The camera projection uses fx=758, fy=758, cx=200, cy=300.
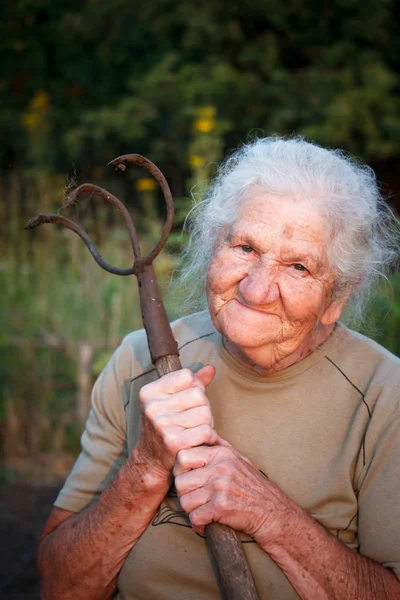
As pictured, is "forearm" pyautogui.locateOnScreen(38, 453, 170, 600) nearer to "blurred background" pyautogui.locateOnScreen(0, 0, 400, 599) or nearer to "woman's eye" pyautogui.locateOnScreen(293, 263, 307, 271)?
"woman's eye" pyautogui.locateOnScreen(293, 263, 307, 271)

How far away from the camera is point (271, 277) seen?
71.7 inches

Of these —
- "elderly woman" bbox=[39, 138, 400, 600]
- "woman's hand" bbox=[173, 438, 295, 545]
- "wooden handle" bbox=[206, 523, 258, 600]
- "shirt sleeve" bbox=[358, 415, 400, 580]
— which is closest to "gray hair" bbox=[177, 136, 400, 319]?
"elderly woman" bbox=[39, 138, 400, 600]

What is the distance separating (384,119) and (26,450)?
401 cm

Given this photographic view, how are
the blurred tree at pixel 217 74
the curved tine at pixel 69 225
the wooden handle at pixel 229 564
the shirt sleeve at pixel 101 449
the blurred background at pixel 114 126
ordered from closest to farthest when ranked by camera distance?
the wooden handle at pixel 229 564
the curved tine at pixel 69 225
the shirt sleeve at pixel 101 449
the blurred background at pixel 114 126
the blurred tree at pixel 217 74

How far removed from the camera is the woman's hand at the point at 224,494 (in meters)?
1.72

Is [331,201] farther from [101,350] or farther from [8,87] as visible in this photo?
[8,87]

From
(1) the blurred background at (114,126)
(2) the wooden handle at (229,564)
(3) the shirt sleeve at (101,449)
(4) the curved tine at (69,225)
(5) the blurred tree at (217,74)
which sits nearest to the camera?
(2) the wooden handle at (229,564)

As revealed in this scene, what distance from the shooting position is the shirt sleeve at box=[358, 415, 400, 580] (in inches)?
69.6

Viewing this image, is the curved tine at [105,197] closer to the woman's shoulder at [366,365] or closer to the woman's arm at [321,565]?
the woman's shoulder at [366,365]

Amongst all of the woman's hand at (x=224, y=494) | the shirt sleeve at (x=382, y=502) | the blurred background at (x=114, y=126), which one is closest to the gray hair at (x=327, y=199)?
the shirt sleeve at (x=382, y=502)

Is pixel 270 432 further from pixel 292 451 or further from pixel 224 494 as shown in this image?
pixel 224 494

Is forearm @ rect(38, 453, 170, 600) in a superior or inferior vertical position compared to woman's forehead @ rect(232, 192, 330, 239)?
inferior

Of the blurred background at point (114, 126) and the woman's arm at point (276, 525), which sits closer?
the woman's arm at point (276, 525)

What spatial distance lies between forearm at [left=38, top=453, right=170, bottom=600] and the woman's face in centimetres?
42
